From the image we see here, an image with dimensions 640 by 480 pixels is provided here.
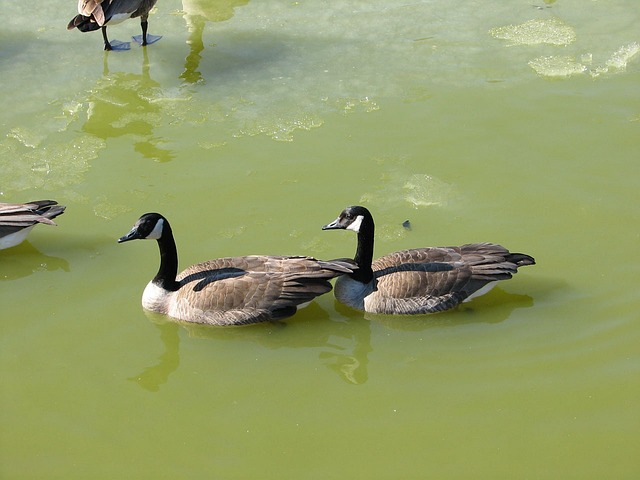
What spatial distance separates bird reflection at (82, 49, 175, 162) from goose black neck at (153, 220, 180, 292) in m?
2.23

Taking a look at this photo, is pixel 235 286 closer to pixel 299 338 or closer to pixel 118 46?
pixel 299 338

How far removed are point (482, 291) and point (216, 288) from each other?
2.10m

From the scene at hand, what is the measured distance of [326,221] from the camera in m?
8.40

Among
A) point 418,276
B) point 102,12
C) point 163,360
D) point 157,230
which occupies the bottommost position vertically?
point 163,360

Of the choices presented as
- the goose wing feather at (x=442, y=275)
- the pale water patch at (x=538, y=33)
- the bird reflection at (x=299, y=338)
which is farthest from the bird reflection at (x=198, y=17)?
the goose wing feather at (x=442, y=275)

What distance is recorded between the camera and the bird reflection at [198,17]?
1152 centimetres

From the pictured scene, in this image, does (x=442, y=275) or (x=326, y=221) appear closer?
(x=442, y=275)

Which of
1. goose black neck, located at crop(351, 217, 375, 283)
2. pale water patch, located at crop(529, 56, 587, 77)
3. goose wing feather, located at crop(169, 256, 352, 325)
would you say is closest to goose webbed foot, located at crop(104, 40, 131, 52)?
pale water patch, located at crop(529, 56, 587, 77)

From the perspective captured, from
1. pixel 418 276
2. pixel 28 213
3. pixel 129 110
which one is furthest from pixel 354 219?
pixel 129 110

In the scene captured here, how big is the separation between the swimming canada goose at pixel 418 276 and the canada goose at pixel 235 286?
169mm

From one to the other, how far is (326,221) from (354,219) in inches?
42.9

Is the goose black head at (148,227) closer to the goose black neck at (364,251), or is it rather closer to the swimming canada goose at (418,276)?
the swimming canada goose at (418,276)

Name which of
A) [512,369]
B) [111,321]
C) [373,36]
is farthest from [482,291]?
[373,36]

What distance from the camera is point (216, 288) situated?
7254mm
